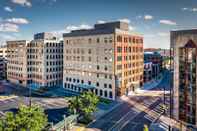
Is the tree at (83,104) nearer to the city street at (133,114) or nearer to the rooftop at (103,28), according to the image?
the city street at (133,114)

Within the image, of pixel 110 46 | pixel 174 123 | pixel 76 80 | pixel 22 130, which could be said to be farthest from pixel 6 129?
pixel 76 80

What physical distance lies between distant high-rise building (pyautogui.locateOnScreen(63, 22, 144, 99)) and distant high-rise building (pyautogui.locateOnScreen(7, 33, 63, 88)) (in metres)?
9.68

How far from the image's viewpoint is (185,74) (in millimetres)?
51500

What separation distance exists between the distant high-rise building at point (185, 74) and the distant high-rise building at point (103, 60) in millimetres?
27848

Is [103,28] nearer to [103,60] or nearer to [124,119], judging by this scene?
[103,60]

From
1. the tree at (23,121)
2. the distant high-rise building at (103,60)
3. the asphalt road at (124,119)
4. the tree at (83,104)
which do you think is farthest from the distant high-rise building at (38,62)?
the tree at (23,121)

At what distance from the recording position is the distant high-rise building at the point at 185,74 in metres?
49.6

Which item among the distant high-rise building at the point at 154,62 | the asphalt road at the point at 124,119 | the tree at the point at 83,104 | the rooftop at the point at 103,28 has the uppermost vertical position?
the rooftop at the point at 103,28

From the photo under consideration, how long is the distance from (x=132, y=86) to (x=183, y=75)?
40.6 metres

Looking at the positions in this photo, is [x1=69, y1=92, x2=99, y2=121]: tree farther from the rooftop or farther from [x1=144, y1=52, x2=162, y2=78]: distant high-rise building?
[x1=144, y1=52, x2=162, y2=78]: distant high-rise building

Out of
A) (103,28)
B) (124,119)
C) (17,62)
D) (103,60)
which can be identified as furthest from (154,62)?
(17,62)

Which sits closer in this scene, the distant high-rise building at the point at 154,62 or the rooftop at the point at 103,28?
the rooftop at the point at 103,28

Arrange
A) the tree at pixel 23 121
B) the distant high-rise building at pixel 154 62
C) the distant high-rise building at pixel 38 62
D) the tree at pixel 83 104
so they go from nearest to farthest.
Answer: the tree at pixel 23 121 → the tree at pixel 83 104 → the distant high-rise building at pixel 38 62 → the distant high-rise building at pixel 154 62

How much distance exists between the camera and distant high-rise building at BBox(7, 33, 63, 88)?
99562 mm
